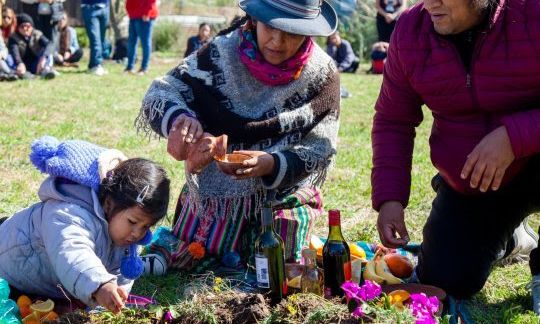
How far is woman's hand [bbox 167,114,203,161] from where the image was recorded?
10.4 feet

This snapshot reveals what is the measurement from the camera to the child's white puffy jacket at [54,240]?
2.76 m

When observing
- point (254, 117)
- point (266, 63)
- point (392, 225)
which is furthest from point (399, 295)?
point (266, 63)

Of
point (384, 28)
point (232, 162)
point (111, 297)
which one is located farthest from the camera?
point (384, 28)

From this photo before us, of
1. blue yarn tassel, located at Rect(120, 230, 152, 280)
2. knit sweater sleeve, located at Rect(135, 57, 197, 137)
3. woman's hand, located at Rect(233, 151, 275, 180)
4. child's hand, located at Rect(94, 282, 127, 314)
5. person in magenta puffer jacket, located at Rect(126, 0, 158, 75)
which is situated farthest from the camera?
person in magenta puffer jacket, located at Rect(126, 0, 158, 75)

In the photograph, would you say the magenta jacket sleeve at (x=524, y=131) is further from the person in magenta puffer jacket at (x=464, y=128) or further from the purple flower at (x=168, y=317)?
the purple flower at (x=168, y=317)

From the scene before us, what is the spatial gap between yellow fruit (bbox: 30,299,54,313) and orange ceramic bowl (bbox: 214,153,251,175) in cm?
90

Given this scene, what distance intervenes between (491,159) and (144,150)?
4104 millimetres

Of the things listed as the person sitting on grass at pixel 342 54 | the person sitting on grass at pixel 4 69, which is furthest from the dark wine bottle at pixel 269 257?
the person sitting on grass at pixel 342 54

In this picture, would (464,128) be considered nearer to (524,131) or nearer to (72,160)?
(524,131)

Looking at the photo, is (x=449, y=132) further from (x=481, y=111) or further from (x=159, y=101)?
(x=159, y=101)

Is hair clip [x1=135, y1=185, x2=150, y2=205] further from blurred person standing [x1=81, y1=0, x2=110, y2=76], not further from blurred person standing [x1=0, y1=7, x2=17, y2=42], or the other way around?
blurred person standing [x1=81, y1=0, x2=110, y2=76]

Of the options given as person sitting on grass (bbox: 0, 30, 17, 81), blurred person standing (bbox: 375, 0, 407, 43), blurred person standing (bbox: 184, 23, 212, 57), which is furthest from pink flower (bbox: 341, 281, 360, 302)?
blurred person standing (bbox: 184, 23, 212, 57)

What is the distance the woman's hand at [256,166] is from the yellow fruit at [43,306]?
37.1 inches

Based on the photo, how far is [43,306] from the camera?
112 inches
